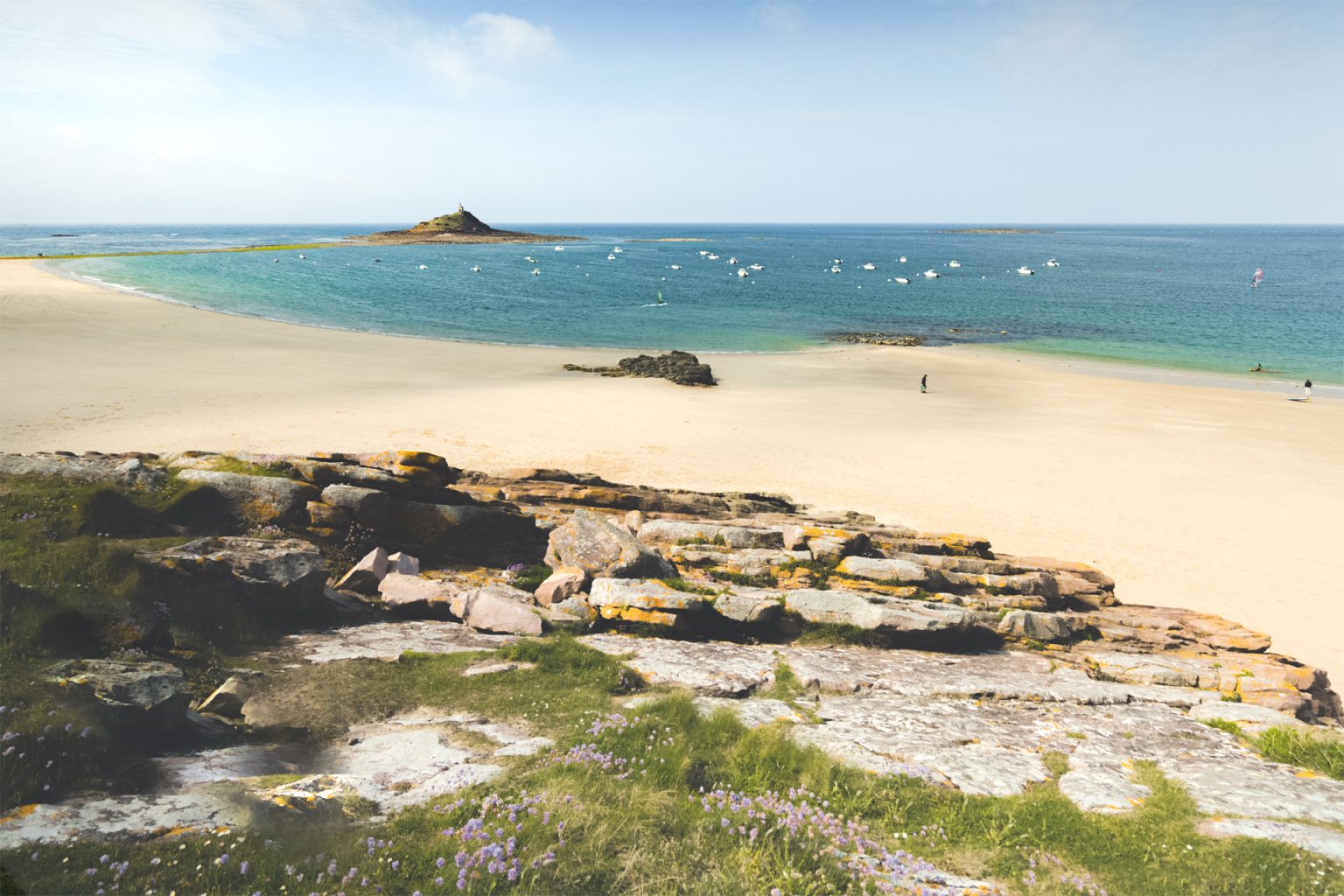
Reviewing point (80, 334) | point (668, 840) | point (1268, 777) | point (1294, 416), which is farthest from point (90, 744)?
point (80, 334)

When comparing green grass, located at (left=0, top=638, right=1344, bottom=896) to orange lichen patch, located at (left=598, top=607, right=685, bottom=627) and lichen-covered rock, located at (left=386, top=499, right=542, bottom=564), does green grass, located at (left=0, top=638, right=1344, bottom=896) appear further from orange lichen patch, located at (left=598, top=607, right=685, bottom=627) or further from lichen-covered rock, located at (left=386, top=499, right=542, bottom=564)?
lichen-covered rock, located at (left=386, top=499, right=542, bottom=564)

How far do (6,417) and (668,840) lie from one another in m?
32.0

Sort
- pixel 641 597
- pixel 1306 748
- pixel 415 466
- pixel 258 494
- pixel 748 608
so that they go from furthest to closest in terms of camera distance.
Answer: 1. pixel 415 466
2. pixel 258 494
3. pixel 748 608
4. pixel 641 597
5. pixel 1306 748

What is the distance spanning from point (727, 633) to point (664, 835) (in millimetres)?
5819

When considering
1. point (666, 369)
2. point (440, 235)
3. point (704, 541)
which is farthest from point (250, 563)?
point (440, 235)

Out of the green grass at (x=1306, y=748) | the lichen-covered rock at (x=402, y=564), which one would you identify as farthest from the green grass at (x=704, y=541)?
the green grass at (x=1306, y=748)


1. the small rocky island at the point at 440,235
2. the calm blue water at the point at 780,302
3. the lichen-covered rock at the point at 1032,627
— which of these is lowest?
the lichen-covered rock at the point at 1032,627

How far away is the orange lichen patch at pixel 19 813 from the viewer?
5043mm

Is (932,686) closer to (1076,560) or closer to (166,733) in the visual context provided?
(166,733)

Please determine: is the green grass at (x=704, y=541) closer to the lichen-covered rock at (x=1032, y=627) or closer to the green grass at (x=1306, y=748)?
the lichen-covered rock at (x=1032, y=627)

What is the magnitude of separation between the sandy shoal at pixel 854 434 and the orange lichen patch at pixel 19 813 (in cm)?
1832

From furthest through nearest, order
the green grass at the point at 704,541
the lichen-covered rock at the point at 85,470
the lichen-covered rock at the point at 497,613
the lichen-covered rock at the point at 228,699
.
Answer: the green grass at the point at 704,541 → the lichen-covered rock at the point at 85,470 → the lichen-covered rock at the point at 497,613 → the lichen-covered rock at the point at 228,699

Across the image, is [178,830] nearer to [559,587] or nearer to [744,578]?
[559,587]

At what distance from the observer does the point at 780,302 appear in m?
84.1
